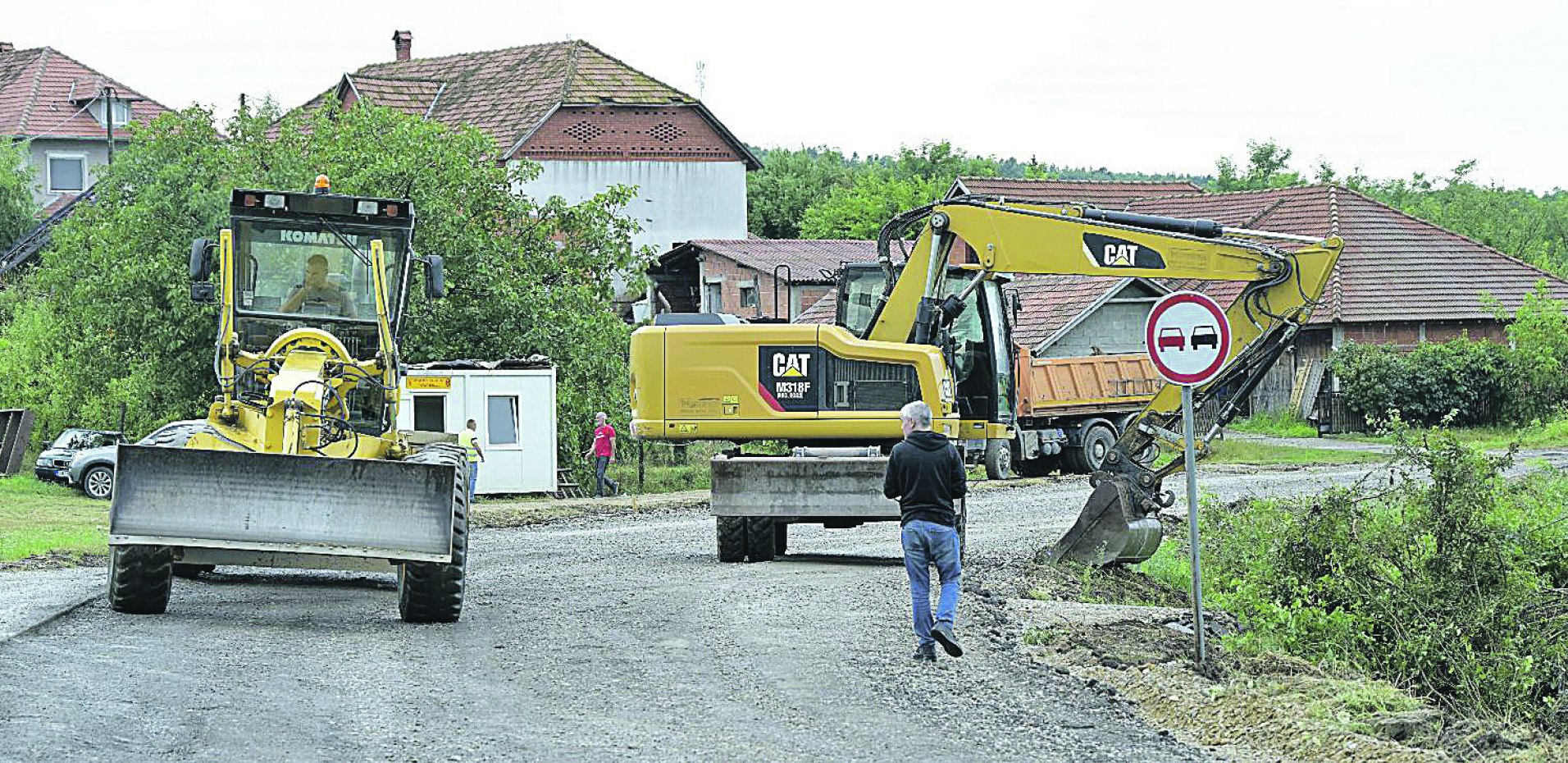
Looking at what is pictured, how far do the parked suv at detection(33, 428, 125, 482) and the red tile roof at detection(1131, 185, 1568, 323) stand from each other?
30148 mm

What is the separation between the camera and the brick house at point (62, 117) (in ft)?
250

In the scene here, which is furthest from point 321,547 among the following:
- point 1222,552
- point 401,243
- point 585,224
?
point 585,224

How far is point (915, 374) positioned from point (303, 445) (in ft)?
20.8

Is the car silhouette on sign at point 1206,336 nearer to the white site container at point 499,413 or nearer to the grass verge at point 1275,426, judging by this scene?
the white site container at point 499,413

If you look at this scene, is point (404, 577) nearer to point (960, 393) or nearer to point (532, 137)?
point (960, 393)

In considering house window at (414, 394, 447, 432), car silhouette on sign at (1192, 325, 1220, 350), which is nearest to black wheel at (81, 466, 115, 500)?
house window at (414, 394, 447, 432)

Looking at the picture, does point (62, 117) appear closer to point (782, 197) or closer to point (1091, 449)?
point (782, 197)

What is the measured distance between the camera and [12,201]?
67.2 m

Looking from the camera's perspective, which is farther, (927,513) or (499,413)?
(499,413)

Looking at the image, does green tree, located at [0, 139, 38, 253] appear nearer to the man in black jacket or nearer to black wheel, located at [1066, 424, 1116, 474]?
black wheel, located at [1066, 424, 1116, 474]

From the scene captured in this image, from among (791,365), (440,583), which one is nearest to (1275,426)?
(791,365)

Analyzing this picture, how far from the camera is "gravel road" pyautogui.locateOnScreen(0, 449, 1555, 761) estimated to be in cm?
953

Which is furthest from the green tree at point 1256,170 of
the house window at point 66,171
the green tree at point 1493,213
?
the house window at point 66,171

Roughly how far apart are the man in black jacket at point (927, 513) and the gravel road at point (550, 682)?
41 cm
